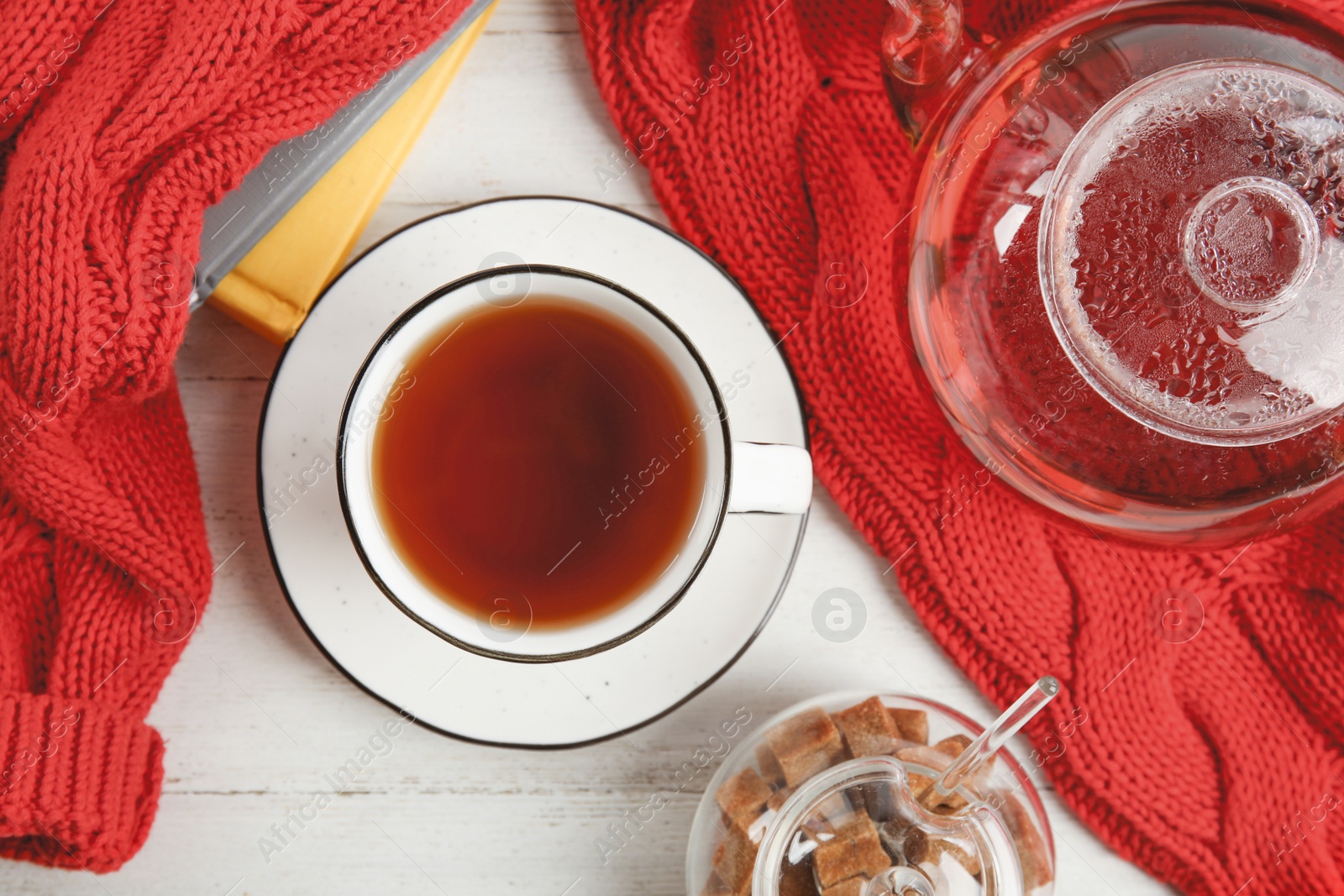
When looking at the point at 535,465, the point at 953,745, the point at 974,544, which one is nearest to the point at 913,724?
the point at 953,745

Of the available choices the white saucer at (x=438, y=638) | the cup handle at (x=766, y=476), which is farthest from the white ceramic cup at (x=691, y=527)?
the white saucer at (x=438, y=638)

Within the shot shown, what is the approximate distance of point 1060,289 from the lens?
527mm

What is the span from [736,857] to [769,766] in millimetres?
61

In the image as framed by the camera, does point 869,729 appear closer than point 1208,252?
No

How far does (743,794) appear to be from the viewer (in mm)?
646

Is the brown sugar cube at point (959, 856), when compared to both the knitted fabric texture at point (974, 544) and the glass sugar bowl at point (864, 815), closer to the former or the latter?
the glass sugar bowl at point (864, 815)

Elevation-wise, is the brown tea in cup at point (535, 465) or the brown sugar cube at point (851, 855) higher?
the brown tea in cup at point (535, 465)

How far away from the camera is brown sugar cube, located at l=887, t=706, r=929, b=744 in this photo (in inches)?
25.9

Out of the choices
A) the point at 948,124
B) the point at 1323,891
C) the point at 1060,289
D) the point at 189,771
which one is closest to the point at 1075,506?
the point at 1060,289

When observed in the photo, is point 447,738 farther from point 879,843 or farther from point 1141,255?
point 1141,255

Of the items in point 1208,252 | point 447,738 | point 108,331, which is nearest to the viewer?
point 1208,252

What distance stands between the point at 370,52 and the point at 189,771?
526 mm

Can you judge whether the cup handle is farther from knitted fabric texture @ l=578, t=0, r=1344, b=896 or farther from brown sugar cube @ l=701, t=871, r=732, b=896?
brown sugar cube @ l=701, t=871, r=732, b=896

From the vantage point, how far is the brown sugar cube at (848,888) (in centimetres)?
59
